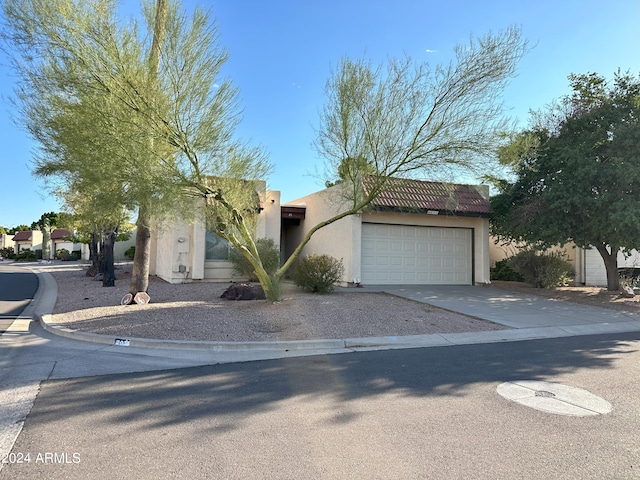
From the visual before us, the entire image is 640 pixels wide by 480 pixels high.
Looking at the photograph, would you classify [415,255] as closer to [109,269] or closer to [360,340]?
[360,340]

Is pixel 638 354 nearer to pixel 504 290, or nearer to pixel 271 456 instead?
pixel 271 456

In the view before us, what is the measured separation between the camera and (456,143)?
1034 centimetres

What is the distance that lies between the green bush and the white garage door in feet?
9.80

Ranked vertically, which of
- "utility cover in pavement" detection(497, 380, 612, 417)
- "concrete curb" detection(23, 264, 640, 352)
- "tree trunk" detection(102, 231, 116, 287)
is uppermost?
"tree trunk" detection(102, 231, 116, 287)

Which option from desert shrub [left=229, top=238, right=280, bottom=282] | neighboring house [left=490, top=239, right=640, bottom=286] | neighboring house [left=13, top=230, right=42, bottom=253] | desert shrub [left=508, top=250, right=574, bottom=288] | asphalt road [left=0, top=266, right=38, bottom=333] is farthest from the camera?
neighboring house [left=13, top=230, right=42, bottom=253]

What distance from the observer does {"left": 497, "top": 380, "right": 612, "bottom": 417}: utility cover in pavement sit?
15.6 feet

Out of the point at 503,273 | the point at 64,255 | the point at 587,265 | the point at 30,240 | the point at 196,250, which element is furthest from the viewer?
the point at 30,240

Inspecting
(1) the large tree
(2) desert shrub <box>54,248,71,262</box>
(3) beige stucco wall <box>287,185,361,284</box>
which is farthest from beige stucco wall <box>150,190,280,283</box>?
(2) desert shrub <box>54,248,71,262</box>

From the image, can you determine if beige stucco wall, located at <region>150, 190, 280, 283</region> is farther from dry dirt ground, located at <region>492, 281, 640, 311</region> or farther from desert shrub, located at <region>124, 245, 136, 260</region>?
desert shrub, located at <region>124, 245, 136, 260</region>

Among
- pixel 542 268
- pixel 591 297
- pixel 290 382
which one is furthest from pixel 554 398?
pixel 542 268

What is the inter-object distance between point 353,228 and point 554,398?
37.5 ft

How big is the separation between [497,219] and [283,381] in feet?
45.2

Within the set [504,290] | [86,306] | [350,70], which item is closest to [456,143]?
[350,70]

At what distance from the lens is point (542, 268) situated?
17.2 meters
